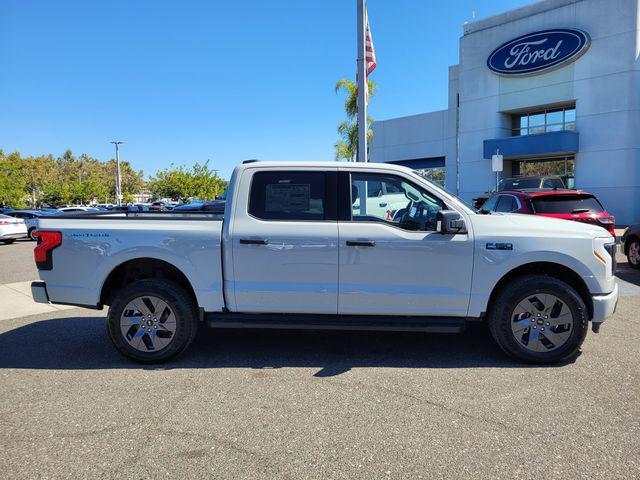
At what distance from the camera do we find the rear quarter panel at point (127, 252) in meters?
4.43

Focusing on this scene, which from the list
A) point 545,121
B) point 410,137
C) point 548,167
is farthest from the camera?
point 410,137

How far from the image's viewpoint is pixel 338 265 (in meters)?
4.36

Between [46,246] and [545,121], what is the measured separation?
26971 millimetres

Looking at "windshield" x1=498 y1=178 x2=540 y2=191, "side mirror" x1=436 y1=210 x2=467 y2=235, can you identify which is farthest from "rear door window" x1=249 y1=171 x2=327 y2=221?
"windshield" x1=498 y1=178 x2=540 y2=191

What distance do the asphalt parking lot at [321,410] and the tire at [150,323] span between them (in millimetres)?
181

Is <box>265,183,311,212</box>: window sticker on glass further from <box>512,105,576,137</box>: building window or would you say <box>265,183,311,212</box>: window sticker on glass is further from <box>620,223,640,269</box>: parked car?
<box>512,105,576,137</box>: building window

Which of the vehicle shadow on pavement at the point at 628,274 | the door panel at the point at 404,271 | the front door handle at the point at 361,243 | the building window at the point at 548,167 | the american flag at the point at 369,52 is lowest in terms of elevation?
the vehicle shadow on pavement at the point at 628,274

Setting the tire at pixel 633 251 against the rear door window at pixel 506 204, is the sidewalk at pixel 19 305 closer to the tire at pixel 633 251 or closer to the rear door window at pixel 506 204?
the rear door window at pixel 506 204

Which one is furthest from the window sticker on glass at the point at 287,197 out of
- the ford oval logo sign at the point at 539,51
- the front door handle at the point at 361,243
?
the ford oval logo sign at the point at 539,51

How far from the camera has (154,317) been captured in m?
4.50

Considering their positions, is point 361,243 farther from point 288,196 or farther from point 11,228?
point 11,228

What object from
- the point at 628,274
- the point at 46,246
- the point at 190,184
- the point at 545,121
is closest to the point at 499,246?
A: the point at 46,246

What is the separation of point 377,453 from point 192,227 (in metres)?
2.63

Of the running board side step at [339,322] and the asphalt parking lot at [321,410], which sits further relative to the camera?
the running board side step at [339,322]
